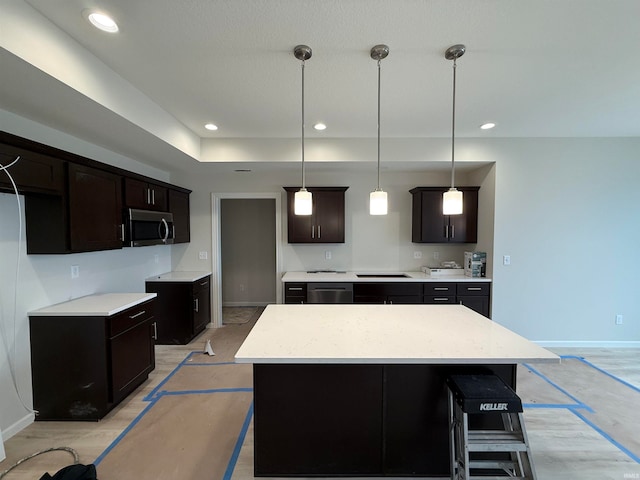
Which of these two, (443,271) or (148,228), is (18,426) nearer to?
(148,228)

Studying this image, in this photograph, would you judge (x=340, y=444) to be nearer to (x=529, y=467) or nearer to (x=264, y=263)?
(x=529, y=467)

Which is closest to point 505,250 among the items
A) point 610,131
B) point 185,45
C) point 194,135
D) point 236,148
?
point 610,131

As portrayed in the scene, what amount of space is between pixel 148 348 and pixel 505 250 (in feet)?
14.1

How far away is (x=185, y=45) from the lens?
1.72 meters

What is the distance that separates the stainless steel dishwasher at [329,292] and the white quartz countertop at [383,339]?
4.43ft

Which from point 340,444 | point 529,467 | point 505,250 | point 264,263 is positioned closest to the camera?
point 529,467

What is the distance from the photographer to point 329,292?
3566 mm

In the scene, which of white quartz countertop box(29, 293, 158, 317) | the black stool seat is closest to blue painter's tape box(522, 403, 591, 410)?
the black stool seat

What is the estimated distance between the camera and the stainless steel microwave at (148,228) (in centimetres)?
278

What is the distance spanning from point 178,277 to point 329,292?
2071 mm

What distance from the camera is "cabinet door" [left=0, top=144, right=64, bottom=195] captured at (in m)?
1.69

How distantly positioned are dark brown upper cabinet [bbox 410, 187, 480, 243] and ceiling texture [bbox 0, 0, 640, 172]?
109 centimetres

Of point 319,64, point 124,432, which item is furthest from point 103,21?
point 124,432

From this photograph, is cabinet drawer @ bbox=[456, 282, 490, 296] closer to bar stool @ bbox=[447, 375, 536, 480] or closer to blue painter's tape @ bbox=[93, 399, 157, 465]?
bar stool @ bbox=[447, 375, 536, 480]
